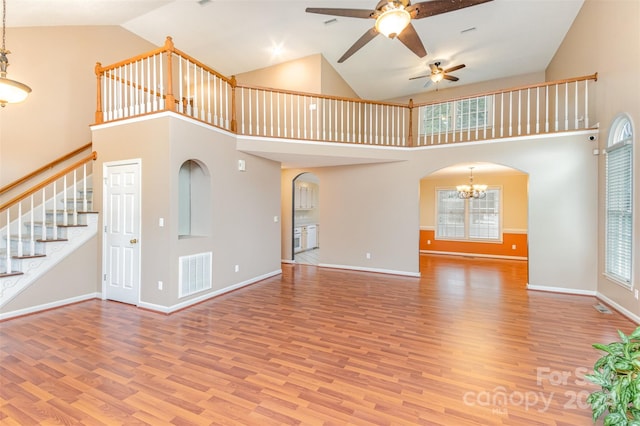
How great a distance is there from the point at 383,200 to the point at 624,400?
514cm

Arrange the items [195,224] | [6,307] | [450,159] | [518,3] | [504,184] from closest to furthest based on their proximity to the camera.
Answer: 1. [6,307]
2. [195,224]
3. [518,3]
4. [450,159]
5. [504,184]

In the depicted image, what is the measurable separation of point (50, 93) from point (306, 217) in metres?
7.16

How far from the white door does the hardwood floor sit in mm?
314

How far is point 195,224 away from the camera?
4.81 meters

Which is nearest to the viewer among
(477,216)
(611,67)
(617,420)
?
(617,420)

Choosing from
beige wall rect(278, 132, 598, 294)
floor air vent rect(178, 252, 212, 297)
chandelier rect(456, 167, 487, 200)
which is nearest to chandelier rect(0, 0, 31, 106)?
floor air vent rect(178, 252, 212, 297)

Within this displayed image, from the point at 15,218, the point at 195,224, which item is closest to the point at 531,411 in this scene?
the point at 195,224

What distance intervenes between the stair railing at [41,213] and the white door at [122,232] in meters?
0.43

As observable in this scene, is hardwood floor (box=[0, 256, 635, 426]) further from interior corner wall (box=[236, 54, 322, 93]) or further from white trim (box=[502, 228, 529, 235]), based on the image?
interior corner wall (box=[236, 54, 322, 93])

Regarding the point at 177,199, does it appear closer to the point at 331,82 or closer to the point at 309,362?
the point at 309,362

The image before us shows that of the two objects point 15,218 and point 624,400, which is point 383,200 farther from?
point 15,218

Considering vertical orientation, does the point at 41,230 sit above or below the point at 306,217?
below

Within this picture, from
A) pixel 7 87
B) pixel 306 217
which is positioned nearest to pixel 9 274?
pixel 7 87

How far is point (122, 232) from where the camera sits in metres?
4.39
